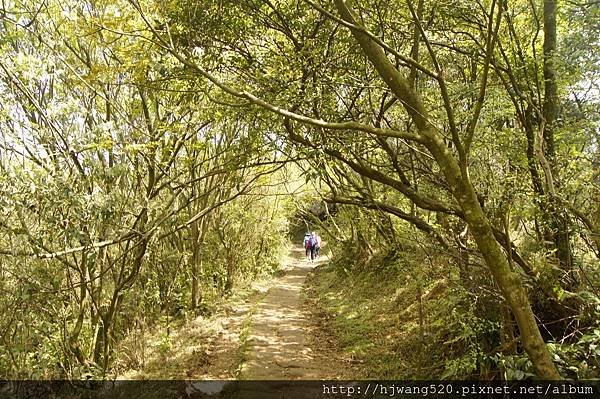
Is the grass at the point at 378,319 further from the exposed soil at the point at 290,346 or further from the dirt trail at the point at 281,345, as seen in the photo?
the dirt trail at the point at 281,345

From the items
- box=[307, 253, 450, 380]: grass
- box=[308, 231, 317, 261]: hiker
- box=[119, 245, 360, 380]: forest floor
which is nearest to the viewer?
box=[307, 253, 450, 380]: grass

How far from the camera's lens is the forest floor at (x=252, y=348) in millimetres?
7711

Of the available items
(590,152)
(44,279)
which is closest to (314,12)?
(590,152)

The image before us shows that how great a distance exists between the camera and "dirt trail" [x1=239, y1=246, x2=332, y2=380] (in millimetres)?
7441

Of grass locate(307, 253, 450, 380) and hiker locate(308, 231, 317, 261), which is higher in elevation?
hiker locate(308, 231, 317, 261)

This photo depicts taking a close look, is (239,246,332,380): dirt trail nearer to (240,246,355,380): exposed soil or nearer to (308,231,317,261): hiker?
(240,246,355,380): exposed soil

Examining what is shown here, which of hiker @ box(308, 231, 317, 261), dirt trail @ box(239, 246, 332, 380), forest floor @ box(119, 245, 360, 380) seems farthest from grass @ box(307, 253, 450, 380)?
hiker @ box(308, 231, 317, 261)

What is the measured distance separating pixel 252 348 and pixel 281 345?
64cm

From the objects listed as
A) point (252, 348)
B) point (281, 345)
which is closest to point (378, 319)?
point (281, 345)

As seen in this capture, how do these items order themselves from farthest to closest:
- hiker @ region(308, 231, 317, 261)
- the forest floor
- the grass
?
hiker @ region(308, 231, 317, 261) < the forest floor < the grass

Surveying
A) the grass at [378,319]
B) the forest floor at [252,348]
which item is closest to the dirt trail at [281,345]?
the forest floor at [252,348]

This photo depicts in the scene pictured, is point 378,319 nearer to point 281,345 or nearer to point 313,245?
point 281,345

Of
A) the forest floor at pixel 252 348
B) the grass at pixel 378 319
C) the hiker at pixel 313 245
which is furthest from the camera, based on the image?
the hiker at pixel 313 245

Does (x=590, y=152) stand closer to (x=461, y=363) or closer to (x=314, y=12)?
(x=461, y=363)
